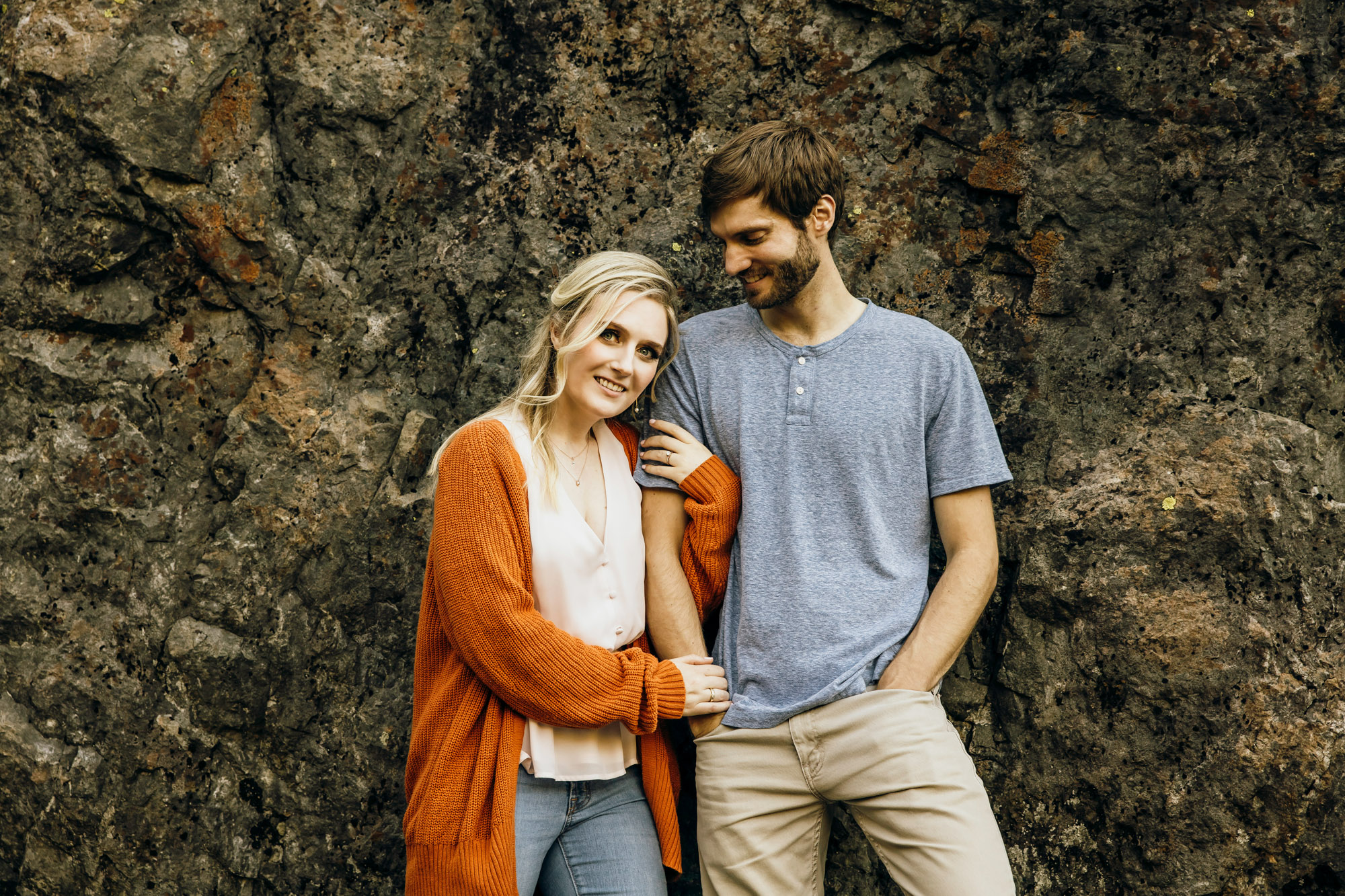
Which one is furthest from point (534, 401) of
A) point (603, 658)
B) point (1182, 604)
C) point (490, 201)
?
point (1182, 604)

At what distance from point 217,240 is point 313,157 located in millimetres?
365

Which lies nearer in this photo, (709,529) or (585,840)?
(585,840)

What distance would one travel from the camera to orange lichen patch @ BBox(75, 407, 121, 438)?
2619 millimetres

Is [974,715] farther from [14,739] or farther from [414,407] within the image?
[14,739]

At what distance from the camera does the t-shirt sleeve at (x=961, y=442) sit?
86.4 inches

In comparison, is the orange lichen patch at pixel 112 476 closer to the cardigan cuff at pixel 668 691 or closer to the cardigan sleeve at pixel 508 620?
the cardigan sleeve at pixel 508 620

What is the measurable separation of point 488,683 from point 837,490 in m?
0.93

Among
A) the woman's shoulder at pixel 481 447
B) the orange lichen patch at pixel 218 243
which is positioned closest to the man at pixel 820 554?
the woman's shoulder at pixel 481 447

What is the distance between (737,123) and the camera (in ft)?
9.07

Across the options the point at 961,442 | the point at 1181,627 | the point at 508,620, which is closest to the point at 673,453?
the point at 508,620

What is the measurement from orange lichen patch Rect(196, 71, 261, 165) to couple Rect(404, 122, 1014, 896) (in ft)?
3.70

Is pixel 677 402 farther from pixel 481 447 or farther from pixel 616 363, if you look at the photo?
pixel 481 447

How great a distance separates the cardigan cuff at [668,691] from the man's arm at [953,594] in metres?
0.47

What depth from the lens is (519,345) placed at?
275 centimetres
